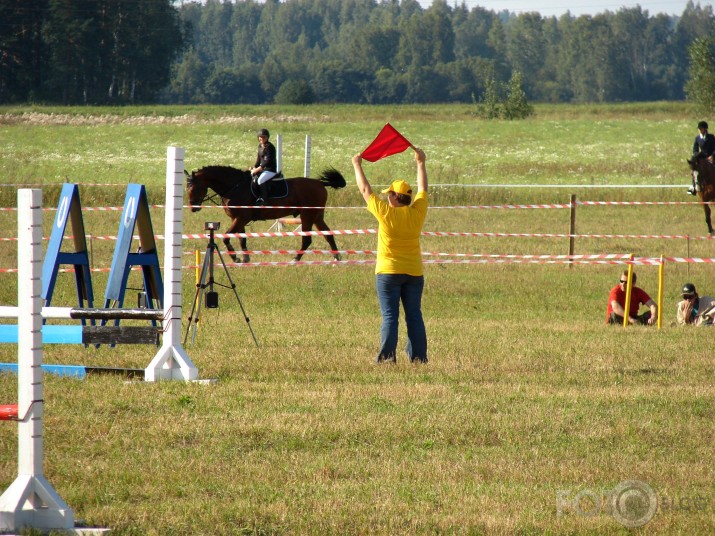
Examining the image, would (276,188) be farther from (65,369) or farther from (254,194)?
(65,369)

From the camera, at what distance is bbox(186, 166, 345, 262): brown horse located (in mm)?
20734

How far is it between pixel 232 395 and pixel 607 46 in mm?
181910

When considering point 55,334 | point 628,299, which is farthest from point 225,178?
point 55,334

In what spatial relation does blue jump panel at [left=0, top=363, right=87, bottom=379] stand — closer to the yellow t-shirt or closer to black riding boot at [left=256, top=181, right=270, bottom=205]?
the yellow t-shirt

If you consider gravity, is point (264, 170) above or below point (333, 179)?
above

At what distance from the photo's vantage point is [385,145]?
11000mm

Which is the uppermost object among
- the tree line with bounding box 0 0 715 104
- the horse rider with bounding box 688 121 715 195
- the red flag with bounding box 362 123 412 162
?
the tree line with bounding box 0 0 715 104

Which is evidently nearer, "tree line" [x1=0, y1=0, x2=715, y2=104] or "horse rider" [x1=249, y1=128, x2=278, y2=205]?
"horse rider" [x1=249, y1=128, x2=278, y2=205]

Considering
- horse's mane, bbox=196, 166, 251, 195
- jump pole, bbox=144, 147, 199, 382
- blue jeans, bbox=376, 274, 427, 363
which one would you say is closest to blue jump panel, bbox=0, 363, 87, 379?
jump pole, bbox=144, 147, 199, 382

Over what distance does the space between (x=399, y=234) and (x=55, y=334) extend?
3.20 metres

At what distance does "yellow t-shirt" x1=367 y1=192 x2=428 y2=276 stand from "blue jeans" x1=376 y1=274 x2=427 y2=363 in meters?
0.09

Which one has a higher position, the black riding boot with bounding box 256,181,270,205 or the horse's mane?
the horse's mane

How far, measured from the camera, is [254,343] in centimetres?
1197

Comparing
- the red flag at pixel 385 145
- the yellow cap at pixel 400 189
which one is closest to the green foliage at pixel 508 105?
the red flag at pixel 385 145
